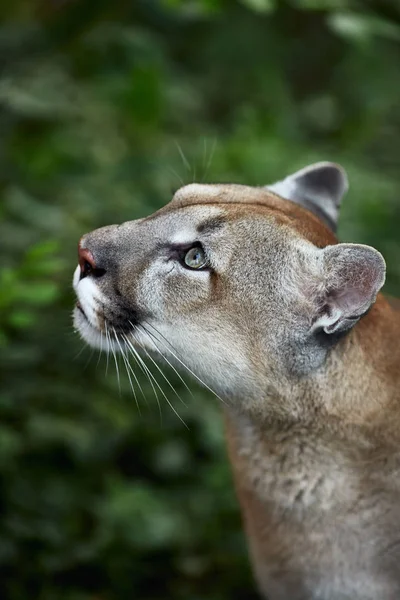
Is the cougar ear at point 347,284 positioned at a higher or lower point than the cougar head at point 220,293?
higher

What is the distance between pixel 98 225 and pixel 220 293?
2.56m

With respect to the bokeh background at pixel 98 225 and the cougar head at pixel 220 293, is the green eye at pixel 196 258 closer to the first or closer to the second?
the cougar head at pixel 220 293

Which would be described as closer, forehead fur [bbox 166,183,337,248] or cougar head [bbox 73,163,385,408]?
cougar head [bbox 73,163,385,408]

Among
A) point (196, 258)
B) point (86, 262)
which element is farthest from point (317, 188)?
point (86, 262)

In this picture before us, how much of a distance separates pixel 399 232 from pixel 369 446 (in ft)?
11.1

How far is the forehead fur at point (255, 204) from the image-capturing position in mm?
4117

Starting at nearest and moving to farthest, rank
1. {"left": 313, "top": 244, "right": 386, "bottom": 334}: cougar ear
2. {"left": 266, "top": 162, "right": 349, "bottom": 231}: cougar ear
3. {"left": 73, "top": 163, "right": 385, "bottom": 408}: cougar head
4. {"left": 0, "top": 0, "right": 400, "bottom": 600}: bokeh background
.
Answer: {"left": 313, "top": 244, "right": 386, "bottom": 334}: cougar ear
{"left": 73, "top": 163, "right": 385, "bottom": 408}: cougar head
{"left": 266, "top": 162, "right": 349, "bottom": 231}: cougar ear
{"left": 0, "top": 0, "right": 400, "bottom": 600}: bokeh background

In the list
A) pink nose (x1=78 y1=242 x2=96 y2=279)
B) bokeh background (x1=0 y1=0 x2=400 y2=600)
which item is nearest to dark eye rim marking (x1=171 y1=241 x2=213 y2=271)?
pink nose (x1=78 y1=242 x2=96 y2=279)

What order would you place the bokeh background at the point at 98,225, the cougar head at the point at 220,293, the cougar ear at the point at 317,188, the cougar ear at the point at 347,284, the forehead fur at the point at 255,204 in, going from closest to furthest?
the cougar ear at the point at 347,284 < the cougar head at the point at 220,293 < the forehead fur at the point at 255,204 < the cougar ear at the point at 317,188 < the bokeh background at the point at 98,225

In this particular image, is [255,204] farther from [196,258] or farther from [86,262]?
[86,262]

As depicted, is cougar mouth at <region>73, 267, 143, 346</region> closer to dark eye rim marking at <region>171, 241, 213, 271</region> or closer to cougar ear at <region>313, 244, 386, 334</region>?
dark eye rim marking at <region>171, 241, 213, 271</region>

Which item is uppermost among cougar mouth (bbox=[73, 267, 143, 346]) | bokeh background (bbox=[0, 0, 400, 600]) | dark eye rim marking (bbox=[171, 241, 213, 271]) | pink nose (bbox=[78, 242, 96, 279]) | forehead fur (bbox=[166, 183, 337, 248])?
forehead fur (bbox=[166, 183, 337, 248])

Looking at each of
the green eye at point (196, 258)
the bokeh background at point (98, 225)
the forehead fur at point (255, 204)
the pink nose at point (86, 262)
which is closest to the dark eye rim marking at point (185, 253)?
the green eye at point (196, 258)

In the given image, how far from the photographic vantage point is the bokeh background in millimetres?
5414
